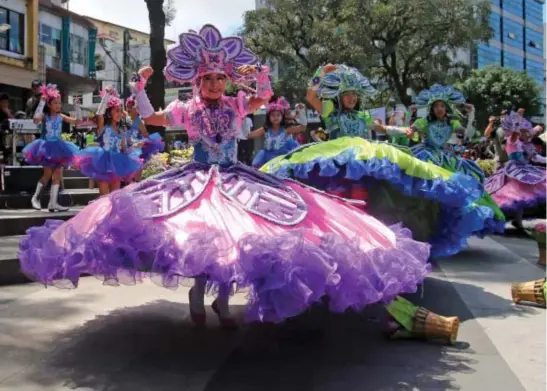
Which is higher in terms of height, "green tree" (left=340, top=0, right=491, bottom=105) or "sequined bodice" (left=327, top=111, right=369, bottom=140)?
"green tree" (left=340, top=0, right=491, bottom=105)

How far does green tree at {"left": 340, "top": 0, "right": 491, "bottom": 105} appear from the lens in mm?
24672

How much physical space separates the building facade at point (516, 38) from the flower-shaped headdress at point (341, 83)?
57042 millimetres

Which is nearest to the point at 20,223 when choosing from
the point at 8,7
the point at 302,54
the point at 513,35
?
the point at 302,54

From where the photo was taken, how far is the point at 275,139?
9.88 metres

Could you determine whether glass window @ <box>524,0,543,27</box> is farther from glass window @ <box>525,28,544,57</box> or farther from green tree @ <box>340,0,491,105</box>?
green tree @ <box>340,0,491,105</box>

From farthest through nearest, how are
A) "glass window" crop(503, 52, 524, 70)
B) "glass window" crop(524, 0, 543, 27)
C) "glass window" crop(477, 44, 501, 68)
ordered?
"glass window" crop(524, 0, 543, 27)
"glass window" crop(503, 52, 524, 70)
"glass window" crop(477, 44, 501, 68)

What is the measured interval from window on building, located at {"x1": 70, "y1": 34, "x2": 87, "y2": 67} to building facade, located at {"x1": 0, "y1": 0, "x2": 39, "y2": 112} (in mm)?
7056

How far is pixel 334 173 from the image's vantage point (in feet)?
18.1

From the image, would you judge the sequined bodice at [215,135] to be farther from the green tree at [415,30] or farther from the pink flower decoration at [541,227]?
the green tree at [415,30]

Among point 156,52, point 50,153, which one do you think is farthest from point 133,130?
point 156,52

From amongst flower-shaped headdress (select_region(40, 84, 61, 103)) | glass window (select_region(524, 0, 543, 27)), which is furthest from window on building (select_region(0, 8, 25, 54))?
glass window (select_region(524, 0, 543, 27))

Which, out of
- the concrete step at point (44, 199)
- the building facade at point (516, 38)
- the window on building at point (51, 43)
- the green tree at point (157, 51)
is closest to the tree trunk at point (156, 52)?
the green tree at point (157, 51)

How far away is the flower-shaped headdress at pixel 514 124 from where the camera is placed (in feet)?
33.6

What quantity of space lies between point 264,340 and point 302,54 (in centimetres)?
2282
